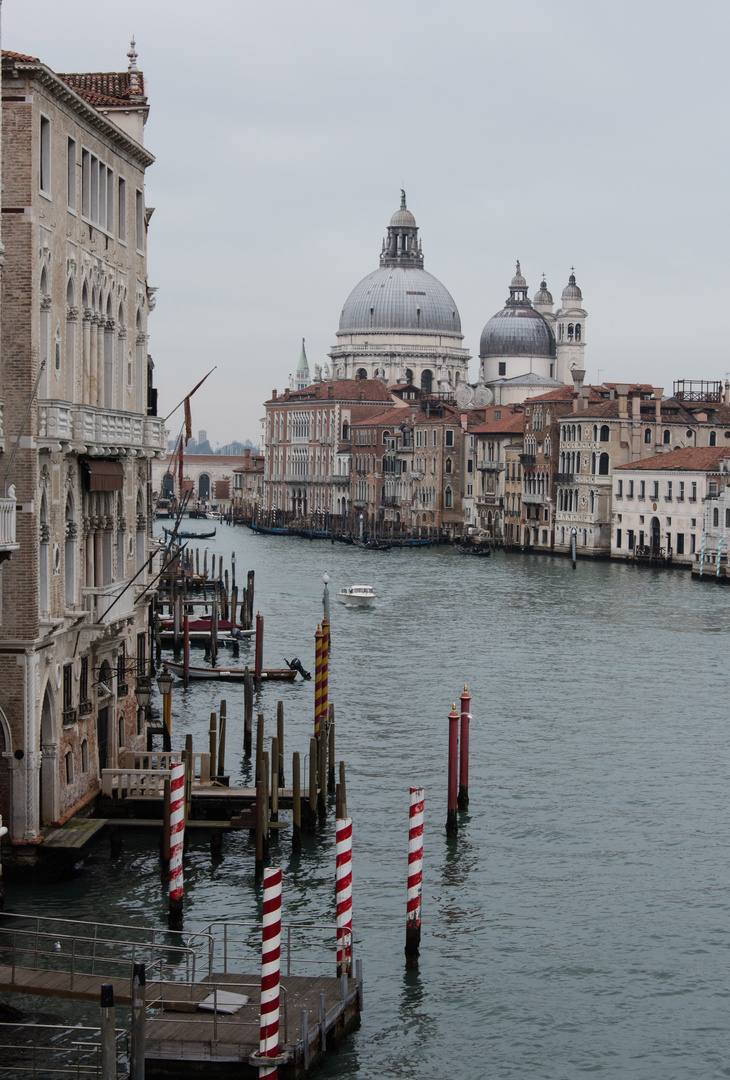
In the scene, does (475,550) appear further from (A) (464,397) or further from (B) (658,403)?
(A) (464,397)

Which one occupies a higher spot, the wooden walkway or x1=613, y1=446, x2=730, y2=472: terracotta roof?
x1=613, y1=446, x2=730, y2=472: terracotta roof

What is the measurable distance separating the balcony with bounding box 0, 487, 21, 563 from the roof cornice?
12.0ft

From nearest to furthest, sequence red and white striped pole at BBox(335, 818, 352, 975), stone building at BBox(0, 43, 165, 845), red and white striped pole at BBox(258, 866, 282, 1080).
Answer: red and white striped pole at BBox(258, 866, 282, 1080), red and white striped pole at BBox(335, 818, 352, 975), stone building at BBox(0, 43, 165, 845)

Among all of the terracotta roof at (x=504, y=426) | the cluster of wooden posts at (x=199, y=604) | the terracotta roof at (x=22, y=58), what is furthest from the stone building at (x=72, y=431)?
the terracotta roof at (x=504, y=426)

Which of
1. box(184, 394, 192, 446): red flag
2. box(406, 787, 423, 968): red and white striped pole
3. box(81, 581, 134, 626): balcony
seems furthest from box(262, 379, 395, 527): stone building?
box(406, 787, 423, 968): red and white striped pole

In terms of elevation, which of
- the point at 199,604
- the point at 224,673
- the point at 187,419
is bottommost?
the point at 224,673

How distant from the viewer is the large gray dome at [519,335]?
107250mm

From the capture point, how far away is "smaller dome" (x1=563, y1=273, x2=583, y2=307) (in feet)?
353

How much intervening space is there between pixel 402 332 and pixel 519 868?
9988cm

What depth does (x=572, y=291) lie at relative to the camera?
10800 centimetres

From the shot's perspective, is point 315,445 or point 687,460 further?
point 315,445

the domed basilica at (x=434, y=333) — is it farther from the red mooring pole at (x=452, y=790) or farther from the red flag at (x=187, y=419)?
the red mooring pole at (x=452, y=790)

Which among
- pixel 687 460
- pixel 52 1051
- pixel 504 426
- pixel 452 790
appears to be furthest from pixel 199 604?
pixel 504 426

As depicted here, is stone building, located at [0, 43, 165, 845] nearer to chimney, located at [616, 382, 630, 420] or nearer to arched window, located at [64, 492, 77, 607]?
arched window, located at [64, 492, 77, 607]
